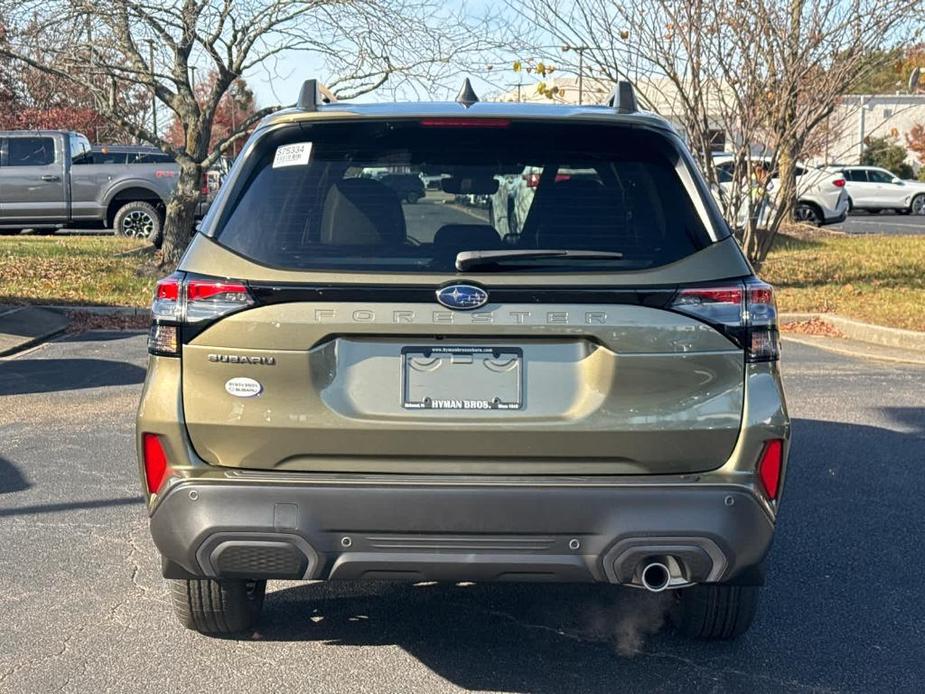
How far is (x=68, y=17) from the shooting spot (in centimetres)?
1345

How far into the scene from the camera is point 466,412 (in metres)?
3.43

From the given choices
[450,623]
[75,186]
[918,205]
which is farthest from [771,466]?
[918,205]

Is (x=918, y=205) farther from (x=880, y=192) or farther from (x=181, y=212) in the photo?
(x=181, y=212)

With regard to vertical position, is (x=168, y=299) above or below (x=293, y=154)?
below

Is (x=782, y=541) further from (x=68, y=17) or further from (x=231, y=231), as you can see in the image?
(x=68, y=17)

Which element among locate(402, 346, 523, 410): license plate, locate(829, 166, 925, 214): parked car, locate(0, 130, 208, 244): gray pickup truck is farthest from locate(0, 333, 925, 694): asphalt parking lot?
locate(829, 166, 925, 214): parked car

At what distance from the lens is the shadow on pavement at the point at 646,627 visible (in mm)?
3977

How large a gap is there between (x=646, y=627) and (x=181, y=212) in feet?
40.1

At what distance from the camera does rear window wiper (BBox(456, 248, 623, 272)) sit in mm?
3461

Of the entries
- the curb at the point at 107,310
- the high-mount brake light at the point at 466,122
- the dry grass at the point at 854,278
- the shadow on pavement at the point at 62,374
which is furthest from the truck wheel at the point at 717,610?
the curb at the point at 107,310

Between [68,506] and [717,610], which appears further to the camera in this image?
[68,506]

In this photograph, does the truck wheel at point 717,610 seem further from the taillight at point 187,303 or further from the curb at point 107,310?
the curb at point 107,310

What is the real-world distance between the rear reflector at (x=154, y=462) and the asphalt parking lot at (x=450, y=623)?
0.73 m

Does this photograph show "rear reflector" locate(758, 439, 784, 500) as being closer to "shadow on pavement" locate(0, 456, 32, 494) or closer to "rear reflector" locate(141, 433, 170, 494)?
"rear reflector" locate(141, 433, 170, 494)
